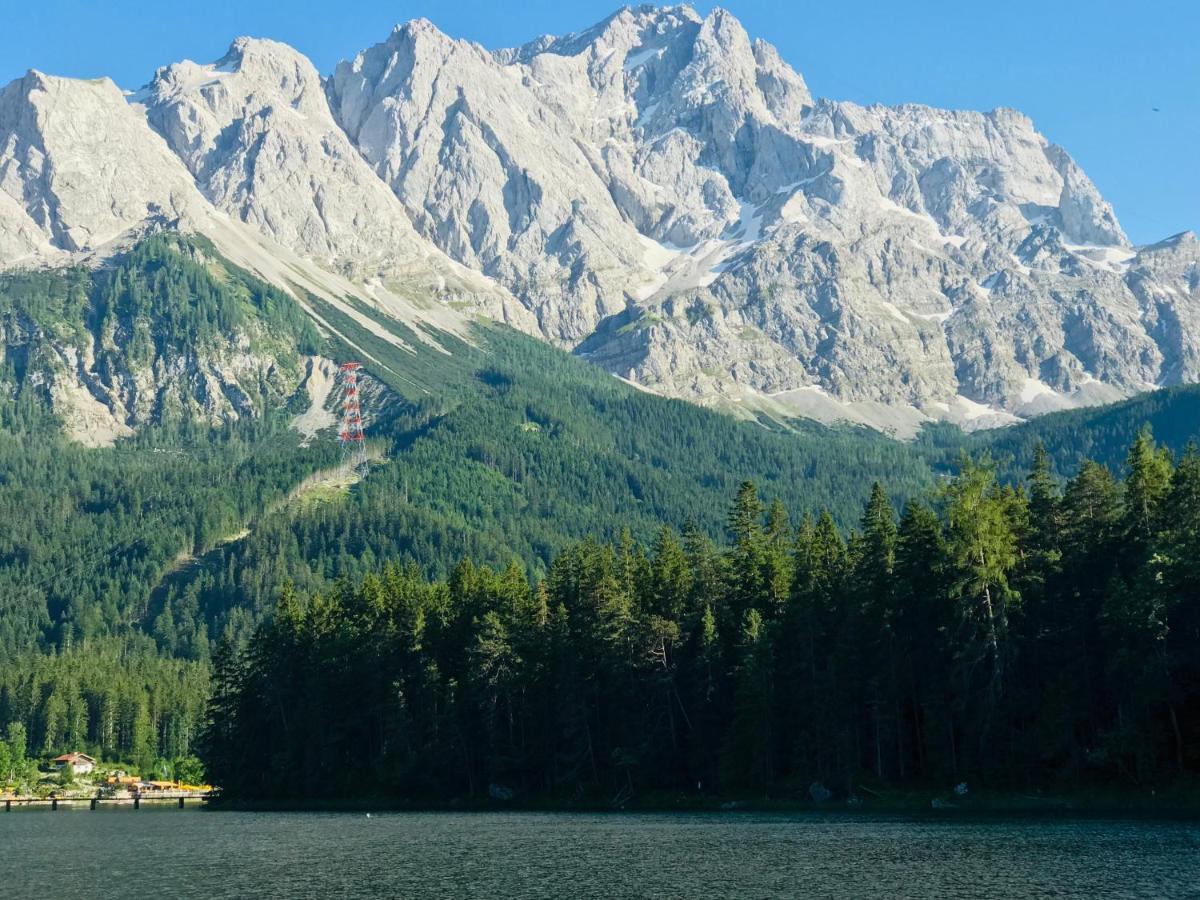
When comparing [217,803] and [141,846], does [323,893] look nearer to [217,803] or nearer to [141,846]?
[141,846]

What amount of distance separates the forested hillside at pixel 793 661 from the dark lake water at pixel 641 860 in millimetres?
10325

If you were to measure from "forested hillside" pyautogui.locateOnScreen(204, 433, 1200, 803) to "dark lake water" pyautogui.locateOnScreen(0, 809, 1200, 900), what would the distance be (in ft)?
33.9

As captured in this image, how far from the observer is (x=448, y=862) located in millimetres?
Answer: 76312

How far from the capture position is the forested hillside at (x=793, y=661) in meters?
94.5

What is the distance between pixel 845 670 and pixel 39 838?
200 feet

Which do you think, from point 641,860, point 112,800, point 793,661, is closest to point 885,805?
point 793,661

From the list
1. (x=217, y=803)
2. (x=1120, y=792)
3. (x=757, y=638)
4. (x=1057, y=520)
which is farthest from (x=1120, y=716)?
(x=217, y=803)

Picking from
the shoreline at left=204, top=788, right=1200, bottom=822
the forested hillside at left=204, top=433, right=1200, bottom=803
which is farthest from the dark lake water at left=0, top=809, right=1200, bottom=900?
A: the forested hillside at left=204, top=433, right=1200, bottom=803

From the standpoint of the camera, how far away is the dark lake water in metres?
62.7

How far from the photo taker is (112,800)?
7436 inches

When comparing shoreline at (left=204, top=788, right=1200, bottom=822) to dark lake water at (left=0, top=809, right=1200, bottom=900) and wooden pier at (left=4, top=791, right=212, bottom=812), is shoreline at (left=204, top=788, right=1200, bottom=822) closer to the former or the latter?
dark lake water at (left=0, top=809, right=1200, bottom=900)

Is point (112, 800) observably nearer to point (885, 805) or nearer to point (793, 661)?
point (793, 661)

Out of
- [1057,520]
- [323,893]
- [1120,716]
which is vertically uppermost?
[1057,520]

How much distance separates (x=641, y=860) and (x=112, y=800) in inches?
5289
